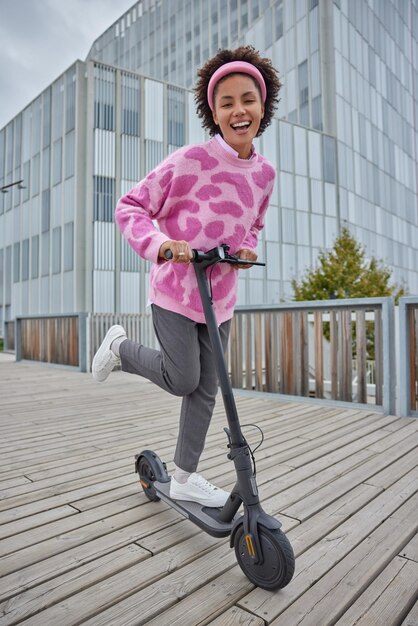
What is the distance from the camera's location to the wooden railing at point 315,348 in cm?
A: 369

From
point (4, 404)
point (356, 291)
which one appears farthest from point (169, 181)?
point (356, 291)

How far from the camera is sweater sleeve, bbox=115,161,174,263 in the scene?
150 centimetres

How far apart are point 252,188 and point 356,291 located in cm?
946

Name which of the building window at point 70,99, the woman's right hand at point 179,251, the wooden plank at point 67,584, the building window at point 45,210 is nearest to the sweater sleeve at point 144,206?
the woman's right hand at point 179,251

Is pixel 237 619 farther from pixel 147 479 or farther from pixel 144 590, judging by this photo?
pixel 147 479

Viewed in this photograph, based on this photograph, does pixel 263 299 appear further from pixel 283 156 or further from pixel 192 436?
pixel 192 436

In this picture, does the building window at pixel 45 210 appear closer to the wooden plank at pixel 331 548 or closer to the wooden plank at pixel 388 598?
the wooden plank at pixel 331 548

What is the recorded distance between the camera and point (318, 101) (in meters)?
19.2

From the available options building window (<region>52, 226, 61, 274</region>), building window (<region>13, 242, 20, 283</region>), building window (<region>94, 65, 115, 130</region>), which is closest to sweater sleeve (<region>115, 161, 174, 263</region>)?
building window (<region>94, 65, 115, 130</region>)

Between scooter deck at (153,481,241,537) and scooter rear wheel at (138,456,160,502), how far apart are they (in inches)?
1.9

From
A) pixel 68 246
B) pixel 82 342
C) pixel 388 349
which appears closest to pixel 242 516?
pixel 388 349

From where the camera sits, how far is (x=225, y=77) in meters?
1.55

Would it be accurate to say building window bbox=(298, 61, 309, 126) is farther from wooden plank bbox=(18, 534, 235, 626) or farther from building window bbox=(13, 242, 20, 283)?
wooden plank bbox=(18, 534, 235, 626)

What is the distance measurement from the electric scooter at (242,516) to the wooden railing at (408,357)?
252cm
